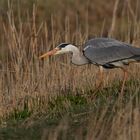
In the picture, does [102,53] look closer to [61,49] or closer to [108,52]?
[108,52]

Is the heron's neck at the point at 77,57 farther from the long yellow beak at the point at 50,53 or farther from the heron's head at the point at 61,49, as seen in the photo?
the long yellow beak at the point at 50,53

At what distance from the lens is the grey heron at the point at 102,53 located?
9375mm

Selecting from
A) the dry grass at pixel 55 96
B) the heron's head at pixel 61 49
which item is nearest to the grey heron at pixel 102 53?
the heron's head at pixel 61 49

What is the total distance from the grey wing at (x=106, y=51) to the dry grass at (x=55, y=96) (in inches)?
18.7

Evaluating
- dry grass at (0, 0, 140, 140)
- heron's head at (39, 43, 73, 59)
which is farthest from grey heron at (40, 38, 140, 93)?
dry grass at (0, 0, 140, 140)

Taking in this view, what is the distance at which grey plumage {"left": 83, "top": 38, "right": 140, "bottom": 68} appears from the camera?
9367 mm

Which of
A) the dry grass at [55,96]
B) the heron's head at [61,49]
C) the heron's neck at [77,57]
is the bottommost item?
the dry grass at [55,96]

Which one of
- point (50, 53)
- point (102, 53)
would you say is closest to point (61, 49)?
point (50, 53)

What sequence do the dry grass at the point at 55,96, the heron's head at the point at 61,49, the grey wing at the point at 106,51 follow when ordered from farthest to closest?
the heron's head at the point at 61,49 < the grey wing at the point at 106,51 < the dry grass at the point at 55,96

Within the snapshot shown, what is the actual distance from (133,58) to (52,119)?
5.63 ft

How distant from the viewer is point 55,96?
31.3 feet

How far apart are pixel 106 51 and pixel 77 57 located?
18.2 inches

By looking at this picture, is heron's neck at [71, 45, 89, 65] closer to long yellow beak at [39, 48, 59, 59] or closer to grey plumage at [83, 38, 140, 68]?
grey plumage at [83, 38, 140, 68]

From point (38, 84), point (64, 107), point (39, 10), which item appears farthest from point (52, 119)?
point (39, 10)
